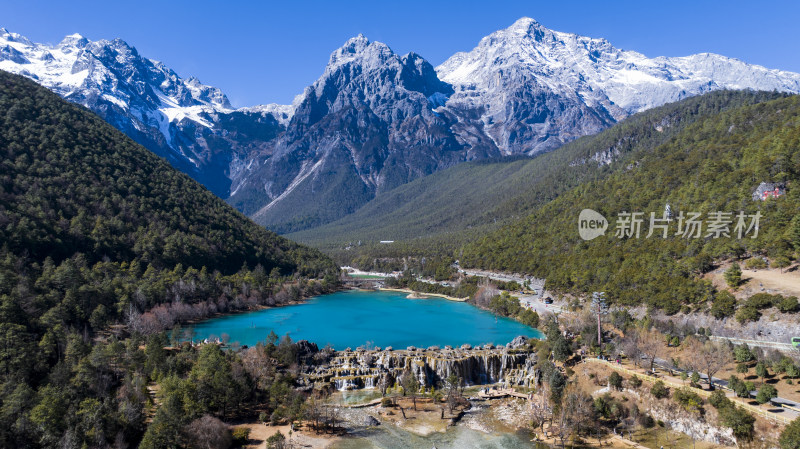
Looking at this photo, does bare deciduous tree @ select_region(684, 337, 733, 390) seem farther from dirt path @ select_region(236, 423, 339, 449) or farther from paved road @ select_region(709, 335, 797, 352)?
dirt path @ select_region(236, 423, 339, 449)

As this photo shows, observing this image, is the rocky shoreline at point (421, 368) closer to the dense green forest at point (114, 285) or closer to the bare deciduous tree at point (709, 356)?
the dense green forest at point (114, 285)

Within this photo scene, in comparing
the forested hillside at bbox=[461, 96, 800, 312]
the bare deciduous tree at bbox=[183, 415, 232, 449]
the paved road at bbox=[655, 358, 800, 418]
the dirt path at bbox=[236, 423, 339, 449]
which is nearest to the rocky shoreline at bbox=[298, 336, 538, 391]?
the dirt path at bbox=[236, 423, 339, 449]

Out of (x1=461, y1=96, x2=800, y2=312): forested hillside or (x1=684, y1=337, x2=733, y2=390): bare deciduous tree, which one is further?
(x1=461, y1=96, x2=800, y2=312): forested hillside

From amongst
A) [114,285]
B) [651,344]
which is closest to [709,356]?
[651,344]

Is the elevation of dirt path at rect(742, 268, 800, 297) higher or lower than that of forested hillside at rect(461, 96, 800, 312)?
lower

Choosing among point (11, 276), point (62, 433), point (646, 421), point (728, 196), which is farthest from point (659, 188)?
point (11, 276)

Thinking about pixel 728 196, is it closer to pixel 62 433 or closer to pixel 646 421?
pixel 646 421
